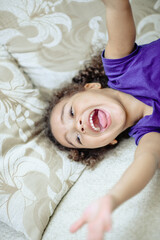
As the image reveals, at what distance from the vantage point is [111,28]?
1.02m

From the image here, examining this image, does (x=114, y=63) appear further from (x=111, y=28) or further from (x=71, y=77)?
(x=71, y=77)

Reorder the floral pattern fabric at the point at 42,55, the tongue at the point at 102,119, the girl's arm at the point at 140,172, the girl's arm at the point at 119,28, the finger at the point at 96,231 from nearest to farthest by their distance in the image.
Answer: the finger at the point at 96,231
the girl's arm at the point at 140,172
the girl's arm at the point at 119,28
the tongue at the point at 102,119
the floral pattern fabric at the point at 42,55

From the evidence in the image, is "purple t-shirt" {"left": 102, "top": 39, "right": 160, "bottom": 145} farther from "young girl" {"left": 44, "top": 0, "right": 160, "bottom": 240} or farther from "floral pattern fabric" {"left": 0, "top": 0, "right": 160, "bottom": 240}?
"floral pattern fabric" {"left": 0, "top": 0, "right": 160, "bottom": 240}

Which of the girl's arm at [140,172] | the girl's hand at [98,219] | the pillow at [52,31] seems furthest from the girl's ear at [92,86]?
the girl's hand at [98,219]

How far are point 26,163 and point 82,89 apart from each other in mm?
436

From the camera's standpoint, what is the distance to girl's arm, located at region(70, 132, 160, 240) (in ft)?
1.76

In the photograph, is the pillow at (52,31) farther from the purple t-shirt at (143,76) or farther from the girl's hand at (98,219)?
the girl's hand at (98,219)

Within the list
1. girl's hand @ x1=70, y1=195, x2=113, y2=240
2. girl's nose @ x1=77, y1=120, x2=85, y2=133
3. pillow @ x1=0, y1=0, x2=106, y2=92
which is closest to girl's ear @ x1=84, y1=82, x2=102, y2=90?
pillow @ x1=0, y1=0, x2=106, y2=92

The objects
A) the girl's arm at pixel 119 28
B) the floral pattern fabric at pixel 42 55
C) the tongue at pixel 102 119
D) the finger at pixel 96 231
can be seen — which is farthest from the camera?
the floral pattern fabric at pixel 42 55

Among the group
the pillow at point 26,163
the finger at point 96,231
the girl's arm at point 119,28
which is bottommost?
the pillow at point 26,163

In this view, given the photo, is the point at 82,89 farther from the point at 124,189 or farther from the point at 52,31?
the point at 124,189

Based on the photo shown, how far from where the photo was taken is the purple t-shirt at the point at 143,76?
1085 mm

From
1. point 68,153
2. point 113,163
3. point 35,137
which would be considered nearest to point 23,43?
point 35,137

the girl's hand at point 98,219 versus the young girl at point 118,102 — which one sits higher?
the girl's hand at point 98,219
